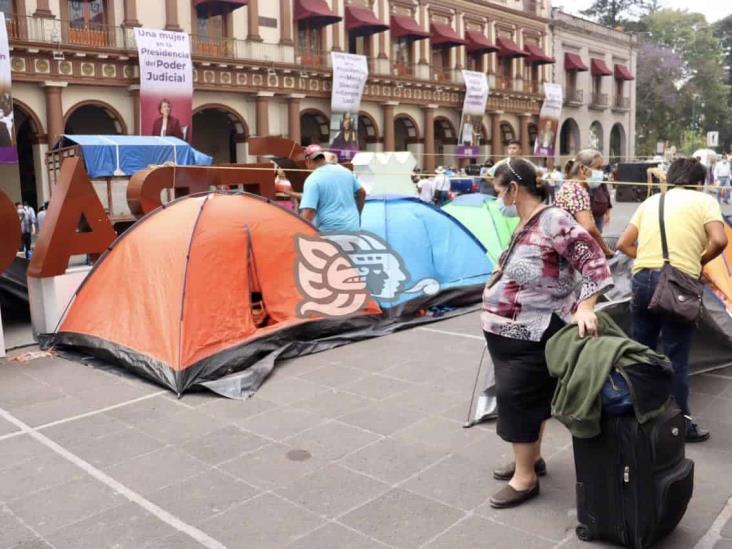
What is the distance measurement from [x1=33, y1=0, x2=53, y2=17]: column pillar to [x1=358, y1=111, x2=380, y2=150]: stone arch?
11409 mm

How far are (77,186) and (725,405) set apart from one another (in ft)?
18.4

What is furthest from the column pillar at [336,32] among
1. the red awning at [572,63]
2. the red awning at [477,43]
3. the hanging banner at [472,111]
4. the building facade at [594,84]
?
the red awning at [572,63]

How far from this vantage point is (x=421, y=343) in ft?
21.2

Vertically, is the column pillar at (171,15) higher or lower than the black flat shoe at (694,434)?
higher

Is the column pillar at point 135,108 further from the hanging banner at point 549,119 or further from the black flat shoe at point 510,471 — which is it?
the hanging banner at point 549,119

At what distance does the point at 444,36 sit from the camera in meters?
29.3

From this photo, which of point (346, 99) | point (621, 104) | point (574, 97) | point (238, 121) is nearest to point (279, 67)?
point (238, 121)

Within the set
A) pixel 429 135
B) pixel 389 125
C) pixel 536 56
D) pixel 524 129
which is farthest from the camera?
pixel 524 129

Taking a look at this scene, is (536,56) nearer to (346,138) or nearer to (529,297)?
(346,138)

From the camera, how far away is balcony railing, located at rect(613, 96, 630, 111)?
139 feet

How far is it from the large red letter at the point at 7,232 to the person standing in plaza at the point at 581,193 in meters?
4.85

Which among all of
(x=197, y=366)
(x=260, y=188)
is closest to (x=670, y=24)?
(x=260, y=188)

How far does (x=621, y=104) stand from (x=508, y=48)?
12.9 m

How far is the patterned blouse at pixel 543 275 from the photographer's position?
3148 mm
